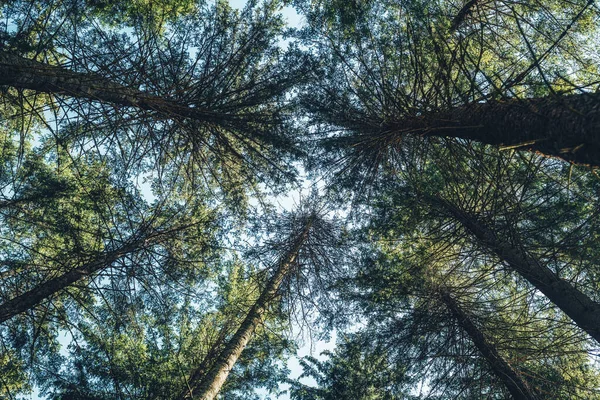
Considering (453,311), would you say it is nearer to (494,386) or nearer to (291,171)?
(494,386)

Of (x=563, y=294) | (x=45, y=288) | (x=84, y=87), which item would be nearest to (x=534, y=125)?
(x=563, y=294)

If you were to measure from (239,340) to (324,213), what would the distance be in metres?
4.20

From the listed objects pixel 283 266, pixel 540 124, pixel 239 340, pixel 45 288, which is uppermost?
pixel 283 266

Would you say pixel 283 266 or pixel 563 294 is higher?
pixel 283 266

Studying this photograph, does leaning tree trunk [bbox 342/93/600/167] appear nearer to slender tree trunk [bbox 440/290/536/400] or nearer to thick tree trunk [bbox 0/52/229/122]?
thick tree trunk [bbox 0/52/229/122]

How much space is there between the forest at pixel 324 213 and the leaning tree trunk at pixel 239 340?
2.1 inches

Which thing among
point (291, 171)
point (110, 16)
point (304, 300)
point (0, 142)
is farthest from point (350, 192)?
point (0, 142)

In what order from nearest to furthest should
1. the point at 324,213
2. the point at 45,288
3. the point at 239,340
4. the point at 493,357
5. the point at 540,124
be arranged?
the point at 540,124 → the point at 45,288 → the point at 493,357 → the point at 239,340 → the point at 324,213

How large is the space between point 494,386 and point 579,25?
6.94 m

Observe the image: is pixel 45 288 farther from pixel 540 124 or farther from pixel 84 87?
pixel 540 124

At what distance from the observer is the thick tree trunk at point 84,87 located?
11.1 ft

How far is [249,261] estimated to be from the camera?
328 inches

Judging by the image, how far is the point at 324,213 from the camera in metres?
9.38

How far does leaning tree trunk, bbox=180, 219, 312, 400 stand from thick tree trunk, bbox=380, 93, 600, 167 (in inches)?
171
